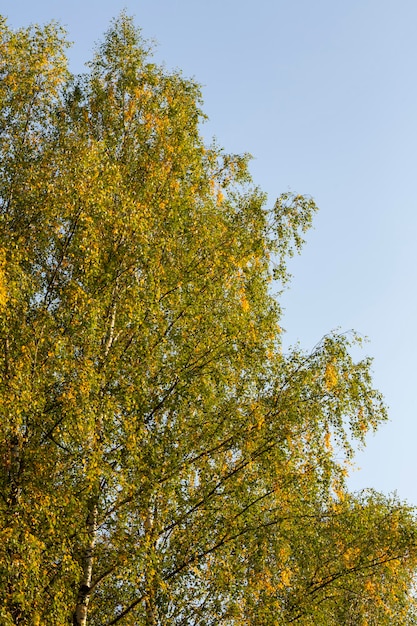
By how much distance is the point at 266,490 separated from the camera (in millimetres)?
13328

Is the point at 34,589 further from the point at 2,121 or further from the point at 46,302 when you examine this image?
the point at 2,121

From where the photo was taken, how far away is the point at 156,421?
13.2 metres

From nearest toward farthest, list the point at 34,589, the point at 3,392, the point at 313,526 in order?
the point at 34,589
the point at 3,392
the point at 313,526

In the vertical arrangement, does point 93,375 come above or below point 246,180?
below

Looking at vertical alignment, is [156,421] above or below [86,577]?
above

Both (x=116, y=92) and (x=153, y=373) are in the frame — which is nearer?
(x=153, y=373)

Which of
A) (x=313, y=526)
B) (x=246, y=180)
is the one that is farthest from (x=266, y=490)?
(x=246, y=180)

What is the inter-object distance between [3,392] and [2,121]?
7679mm

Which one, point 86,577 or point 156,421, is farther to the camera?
point 156,421

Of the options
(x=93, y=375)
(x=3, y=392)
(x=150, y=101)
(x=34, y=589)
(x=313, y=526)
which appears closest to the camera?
(x=34, y=589)

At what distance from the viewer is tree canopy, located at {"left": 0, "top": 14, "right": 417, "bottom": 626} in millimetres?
11031

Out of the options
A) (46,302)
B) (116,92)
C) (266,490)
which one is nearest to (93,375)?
(46,302)

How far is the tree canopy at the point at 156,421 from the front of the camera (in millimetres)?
11031

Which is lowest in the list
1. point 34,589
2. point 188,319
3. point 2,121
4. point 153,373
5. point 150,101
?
point 34,589
